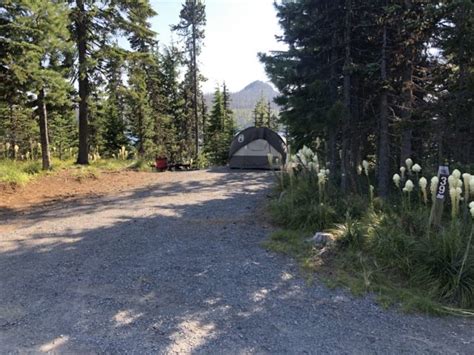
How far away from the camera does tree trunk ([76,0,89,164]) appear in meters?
14.5

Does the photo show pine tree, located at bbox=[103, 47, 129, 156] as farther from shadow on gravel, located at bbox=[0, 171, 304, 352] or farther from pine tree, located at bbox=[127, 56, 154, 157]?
shadow on gravel, located at bbox=[0, 171, 304, 352]

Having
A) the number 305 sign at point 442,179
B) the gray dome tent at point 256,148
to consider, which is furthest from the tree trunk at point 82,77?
the number 305 sign at point 442,179

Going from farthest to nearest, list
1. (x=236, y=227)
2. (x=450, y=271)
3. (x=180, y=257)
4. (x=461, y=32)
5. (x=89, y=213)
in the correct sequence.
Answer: (x=89, y=213) < (x=236, y=227) < (x=461, y=32) < (x=180, y=257) < (x=450, y=271)

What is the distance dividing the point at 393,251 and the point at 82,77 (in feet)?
43.5

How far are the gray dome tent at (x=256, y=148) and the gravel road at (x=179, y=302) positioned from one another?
10.2 m

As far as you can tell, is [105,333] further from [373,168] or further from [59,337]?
[373,168]

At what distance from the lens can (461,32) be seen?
20.6 ft

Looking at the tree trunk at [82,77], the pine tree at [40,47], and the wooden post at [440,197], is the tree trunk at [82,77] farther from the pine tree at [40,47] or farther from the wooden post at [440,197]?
the wooden post at [440,197]

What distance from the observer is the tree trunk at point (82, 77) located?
47.7 feet

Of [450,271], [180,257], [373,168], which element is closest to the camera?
[450,271]

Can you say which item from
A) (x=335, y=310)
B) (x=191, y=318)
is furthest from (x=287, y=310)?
(x=191, y=318)

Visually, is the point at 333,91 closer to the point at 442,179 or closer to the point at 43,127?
the point at 442,179

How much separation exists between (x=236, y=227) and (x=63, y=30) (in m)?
9.23

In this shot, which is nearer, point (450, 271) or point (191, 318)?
point (191, 318)
